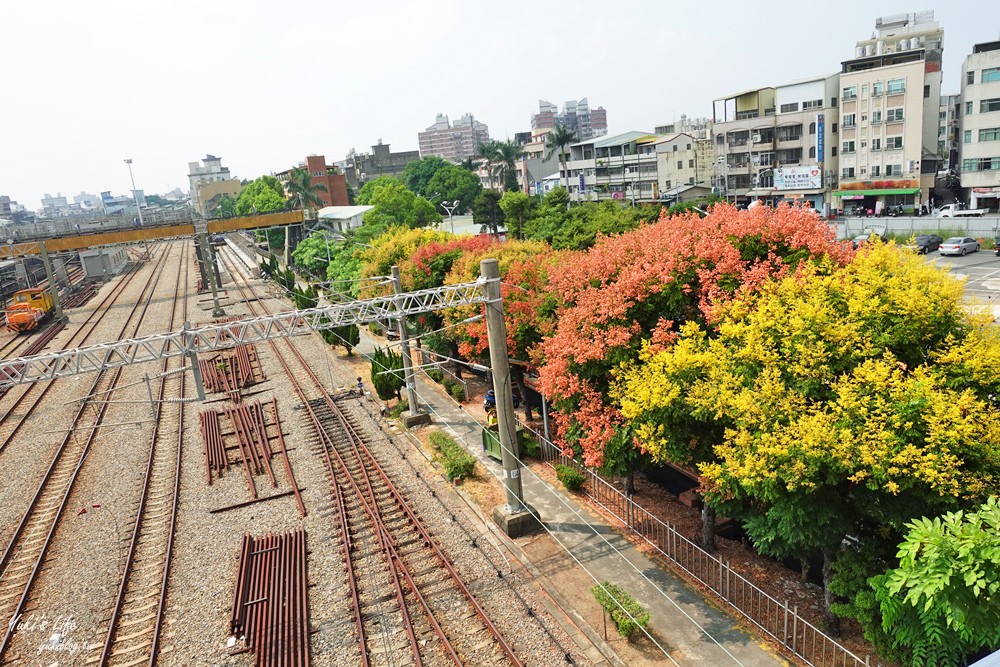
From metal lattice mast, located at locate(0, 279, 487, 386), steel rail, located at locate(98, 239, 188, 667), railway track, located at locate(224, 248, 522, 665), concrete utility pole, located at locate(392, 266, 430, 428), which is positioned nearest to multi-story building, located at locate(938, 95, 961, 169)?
concrete utility pole, located at locate(392, 266, 430, 428)

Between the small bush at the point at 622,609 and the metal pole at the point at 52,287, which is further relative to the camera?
the metal pole at the point at 52,287

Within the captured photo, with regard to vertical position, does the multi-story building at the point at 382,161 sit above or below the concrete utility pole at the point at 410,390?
above

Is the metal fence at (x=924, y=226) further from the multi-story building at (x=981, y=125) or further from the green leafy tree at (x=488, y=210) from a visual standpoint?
the green leafy tree at (x=488, y=210)

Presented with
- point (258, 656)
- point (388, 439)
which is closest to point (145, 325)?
point (388, 439)

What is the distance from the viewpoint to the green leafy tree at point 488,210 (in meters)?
85.3

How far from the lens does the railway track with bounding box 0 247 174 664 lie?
16766 millimetres

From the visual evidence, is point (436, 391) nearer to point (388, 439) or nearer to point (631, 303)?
point (388, 439)

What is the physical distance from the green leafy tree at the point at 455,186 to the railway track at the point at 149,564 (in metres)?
81.6

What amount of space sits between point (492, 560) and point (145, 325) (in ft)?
141

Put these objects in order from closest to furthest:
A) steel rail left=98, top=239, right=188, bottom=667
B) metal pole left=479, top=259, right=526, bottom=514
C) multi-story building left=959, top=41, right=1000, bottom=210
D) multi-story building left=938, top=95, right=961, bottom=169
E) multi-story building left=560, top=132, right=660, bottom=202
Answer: steel rail left=98, top=239, right=188, bottom=667, metal pole left=479, top=259, right=526, bottom=514, multi-story building left=959, top=41, right=1000, bottom=210, multi-story building left=938, top=95, right=961, bottom=169, multi-story building left=560, top=132, right=660, bottom=202

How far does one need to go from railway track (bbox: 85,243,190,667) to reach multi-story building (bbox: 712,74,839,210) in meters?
58.6

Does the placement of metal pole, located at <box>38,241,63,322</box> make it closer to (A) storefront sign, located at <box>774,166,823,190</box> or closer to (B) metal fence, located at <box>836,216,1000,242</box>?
(B) metal fence, located at <box>836,216,1000,242</box>

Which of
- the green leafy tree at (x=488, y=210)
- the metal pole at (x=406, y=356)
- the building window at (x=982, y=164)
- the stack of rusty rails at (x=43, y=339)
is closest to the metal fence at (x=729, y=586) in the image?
the metal pole at (x=406, y=356)

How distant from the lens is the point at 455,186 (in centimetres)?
10681
